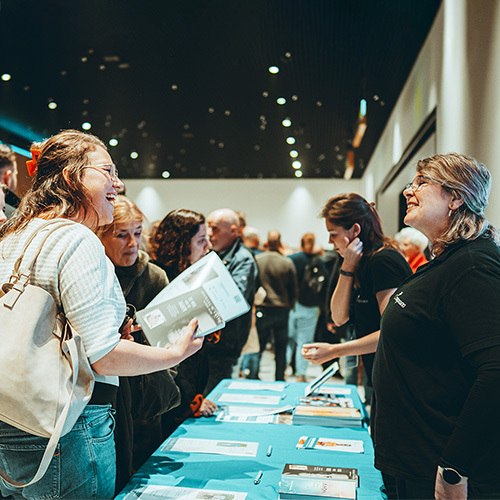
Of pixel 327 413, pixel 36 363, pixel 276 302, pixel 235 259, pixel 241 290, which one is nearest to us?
pixel 36 363

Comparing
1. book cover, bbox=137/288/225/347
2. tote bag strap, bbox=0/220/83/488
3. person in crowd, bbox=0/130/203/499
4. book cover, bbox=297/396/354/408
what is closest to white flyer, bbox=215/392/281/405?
book cover, bbox=297/396/354/408

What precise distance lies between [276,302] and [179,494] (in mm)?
4021

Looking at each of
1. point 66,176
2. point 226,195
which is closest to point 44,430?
point 66,176

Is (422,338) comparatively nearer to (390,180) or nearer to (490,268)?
(490,268)

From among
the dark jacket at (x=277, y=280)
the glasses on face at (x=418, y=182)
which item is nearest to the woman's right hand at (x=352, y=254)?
the glasses on face at (x=418, y=182)

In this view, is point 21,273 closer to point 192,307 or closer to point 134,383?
point 192,307

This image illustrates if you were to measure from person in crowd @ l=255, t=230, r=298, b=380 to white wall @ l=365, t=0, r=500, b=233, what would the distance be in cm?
201

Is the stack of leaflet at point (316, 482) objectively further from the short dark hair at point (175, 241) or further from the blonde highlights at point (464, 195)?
the short dark hair at point (175, 241)

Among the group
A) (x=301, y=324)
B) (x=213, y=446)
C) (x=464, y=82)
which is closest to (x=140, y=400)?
(x=213, y=446)

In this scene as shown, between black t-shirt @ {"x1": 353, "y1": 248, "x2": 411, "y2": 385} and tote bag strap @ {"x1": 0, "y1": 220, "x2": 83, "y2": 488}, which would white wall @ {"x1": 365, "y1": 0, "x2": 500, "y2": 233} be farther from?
tote bag strap @ {"x1": 0, "y1": 220, "x2": 83, "y2": 488}

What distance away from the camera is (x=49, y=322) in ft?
3.50

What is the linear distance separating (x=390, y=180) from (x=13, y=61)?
5.30 meters

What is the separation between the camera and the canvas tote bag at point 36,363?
3.33 feet

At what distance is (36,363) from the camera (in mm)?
1029
